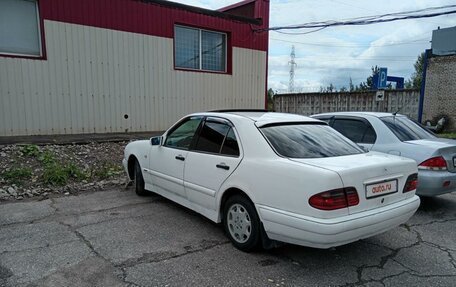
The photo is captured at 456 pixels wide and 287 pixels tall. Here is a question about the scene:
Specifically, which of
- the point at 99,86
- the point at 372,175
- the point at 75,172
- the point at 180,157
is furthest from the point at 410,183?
the point at 99,86

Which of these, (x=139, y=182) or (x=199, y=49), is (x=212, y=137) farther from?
(x=199, y=49)

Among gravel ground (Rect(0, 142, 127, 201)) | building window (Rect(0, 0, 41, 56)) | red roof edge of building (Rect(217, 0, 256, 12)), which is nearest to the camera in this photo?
gravel ground (Rect(0, 142, 127, 201))

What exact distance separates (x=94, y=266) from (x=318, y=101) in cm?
1866

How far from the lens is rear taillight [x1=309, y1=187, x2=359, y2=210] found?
2.97 m

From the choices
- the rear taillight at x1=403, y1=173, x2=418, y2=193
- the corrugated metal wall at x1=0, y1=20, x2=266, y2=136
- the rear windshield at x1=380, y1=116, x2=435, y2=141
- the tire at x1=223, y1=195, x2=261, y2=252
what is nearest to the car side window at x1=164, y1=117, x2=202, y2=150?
the tire at x1=223, y1=195, x2=261, y2=252

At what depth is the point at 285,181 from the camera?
319cm

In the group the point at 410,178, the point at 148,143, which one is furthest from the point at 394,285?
the point at 148,143

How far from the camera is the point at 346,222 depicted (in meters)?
3.01

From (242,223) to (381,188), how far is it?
1.47 meters

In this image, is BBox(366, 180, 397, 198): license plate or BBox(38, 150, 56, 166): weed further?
BBox(38, 150, 56, 166): weed

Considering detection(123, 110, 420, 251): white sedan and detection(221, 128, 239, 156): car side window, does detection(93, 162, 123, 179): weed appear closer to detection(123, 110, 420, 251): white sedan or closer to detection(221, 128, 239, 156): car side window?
detection(123, 110, 420, 251): white sedan

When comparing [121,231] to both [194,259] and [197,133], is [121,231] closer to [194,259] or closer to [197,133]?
[194,259]

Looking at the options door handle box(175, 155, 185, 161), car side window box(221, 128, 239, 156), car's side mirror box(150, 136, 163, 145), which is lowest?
door handle box(175, 155, 185, 161)

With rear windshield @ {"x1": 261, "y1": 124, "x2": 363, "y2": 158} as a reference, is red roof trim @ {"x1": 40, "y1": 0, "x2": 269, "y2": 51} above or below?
above
